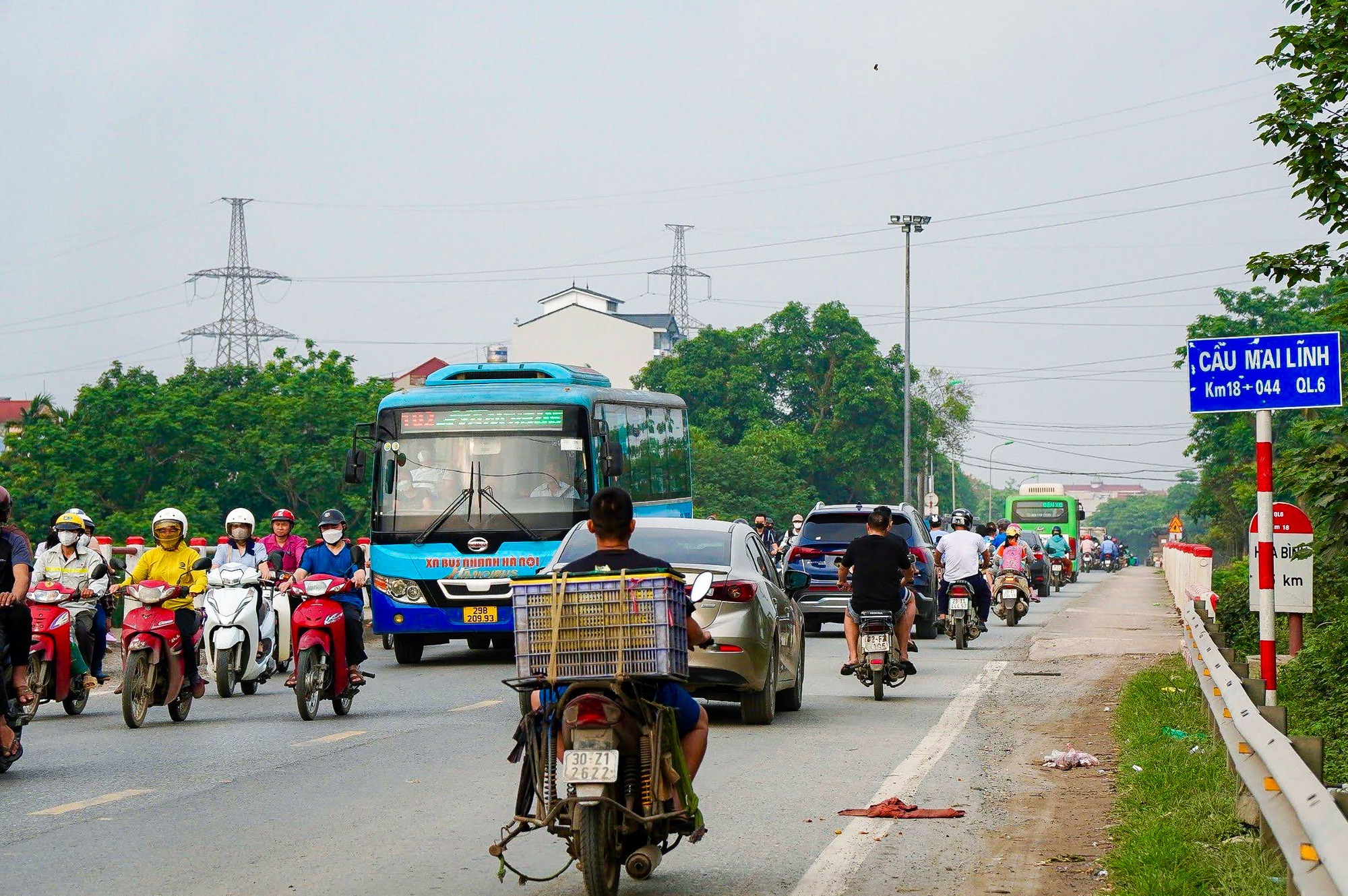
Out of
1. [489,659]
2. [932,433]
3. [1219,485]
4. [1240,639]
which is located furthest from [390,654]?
[932,433]

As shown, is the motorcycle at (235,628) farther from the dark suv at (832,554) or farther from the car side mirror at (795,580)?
the dark suv at (832,554)

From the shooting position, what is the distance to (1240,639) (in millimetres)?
20203

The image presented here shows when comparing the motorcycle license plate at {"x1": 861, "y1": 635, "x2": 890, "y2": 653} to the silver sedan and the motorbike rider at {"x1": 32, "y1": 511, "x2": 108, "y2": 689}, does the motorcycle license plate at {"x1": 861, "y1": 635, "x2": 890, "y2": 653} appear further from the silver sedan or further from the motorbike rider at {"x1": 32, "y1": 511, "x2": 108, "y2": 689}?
the motorbike rider at {"x1": 32, "y1": 511, "x2": 108, "y2": 689}

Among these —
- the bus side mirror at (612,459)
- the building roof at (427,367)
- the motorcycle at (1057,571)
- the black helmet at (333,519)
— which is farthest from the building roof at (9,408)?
the black helmet at (333,519)

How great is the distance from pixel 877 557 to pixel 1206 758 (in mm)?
5649

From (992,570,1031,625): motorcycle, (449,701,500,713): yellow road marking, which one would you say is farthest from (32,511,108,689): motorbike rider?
(992,570,1031,625): motorcycle

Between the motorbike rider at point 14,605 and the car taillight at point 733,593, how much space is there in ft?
16.0

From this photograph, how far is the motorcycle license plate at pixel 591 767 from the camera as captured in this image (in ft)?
21.1

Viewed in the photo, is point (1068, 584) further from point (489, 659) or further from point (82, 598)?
point (82, 598)

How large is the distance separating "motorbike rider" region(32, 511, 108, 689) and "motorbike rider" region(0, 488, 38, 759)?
3824 millimetres

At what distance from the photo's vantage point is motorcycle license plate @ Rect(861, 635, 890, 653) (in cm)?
1555

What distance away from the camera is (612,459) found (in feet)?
69.3

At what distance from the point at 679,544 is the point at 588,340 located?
353 feet

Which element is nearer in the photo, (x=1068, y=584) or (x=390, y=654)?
(x=390, y=654)
